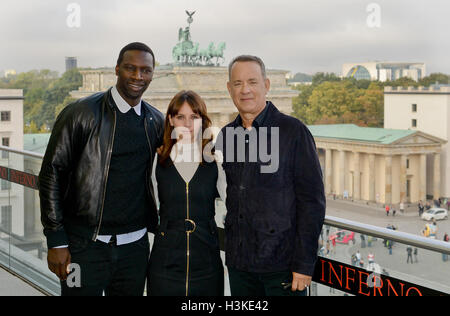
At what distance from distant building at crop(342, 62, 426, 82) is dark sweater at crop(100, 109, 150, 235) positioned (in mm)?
81246

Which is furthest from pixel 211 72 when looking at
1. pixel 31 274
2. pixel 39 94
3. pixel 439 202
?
pixel 31 274

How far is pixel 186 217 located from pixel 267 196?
1.42ft

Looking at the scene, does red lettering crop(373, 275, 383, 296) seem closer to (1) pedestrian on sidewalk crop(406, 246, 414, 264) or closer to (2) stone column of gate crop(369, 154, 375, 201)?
(1) pedestrian on sidewalk crop(406, 246, 414, 264)

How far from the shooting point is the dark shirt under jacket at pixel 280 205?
2846 mm

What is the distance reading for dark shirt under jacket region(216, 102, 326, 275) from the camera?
9.34ft

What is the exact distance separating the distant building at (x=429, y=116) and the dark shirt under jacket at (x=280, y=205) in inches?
1974

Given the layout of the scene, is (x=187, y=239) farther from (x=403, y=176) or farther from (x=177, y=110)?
(x=403, y=176)

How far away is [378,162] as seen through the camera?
4931 cm

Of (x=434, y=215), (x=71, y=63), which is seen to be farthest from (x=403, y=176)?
(x=71, y=63)

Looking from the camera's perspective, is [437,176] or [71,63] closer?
[437,176]

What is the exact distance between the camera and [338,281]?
3156mm

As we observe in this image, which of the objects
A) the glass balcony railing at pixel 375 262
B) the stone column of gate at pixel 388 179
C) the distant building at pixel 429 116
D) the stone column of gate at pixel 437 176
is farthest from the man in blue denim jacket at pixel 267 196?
the stone column of gate at pixel 437 176

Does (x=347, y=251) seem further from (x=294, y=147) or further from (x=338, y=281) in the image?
(x=294, y=147)
